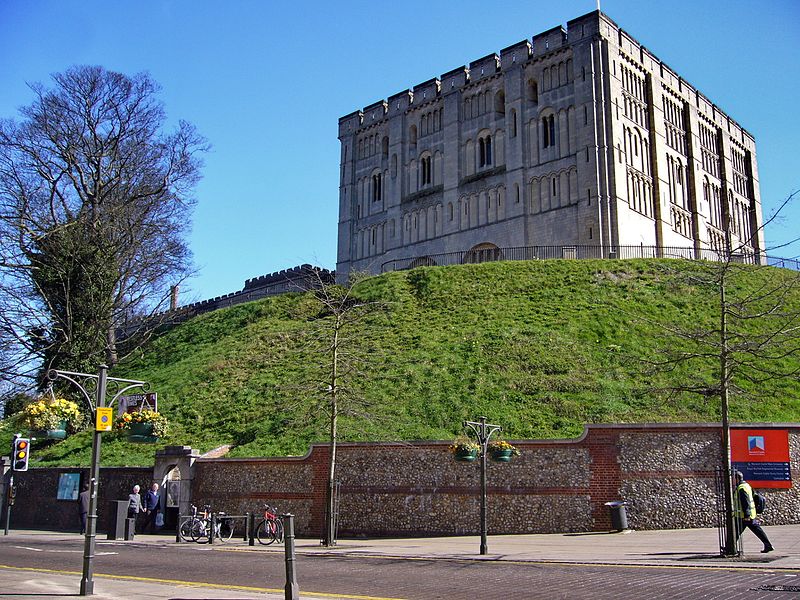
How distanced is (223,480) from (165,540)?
2788mm

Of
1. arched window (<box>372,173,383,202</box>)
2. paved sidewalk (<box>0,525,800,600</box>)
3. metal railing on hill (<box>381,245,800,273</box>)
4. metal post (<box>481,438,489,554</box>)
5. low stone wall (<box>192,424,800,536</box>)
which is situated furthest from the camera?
arched window (<box>372,173,383,202</box>)

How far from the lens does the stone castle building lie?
54750mm

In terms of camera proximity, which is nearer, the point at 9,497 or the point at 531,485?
the point at 531,485

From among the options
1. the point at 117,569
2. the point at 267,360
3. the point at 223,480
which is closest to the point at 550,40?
the point at 267,360

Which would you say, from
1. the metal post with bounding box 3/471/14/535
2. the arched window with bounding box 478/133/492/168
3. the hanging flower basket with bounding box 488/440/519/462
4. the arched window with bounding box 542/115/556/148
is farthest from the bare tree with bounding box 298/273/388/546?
the arched window with bounding box 478/133/492/168

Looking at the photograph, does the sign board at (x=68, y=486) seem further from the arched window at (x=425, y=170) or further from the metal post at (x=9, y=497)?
the arched window at (x=425, y=170)

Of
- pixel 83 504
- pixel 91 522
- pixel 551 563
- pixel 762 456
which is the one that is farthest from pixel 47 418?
pixel 762 456

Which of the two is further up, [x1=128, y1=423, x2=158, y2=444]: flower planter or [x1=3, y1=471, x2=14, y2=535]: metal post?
[x1=128, y1=423, x2=158, y2=444]: flower planter

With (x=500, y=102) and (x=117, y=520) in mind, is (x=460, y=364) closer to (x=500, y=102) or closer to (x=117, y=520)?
(x=117, y=520)

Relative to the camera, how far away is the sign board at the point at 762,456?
21500mm

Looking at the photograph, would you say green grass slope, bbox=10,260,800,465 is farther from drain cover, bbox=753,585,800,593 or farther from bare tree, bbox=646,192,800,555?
drain cover, bbox=753,585,800,593

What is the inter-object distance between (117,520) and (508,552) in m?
12.9

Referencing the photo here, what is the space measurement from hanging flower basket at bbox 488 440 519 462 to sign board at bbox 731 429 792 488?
637cm

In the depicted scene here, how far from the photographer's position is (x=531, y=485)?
22.1m
